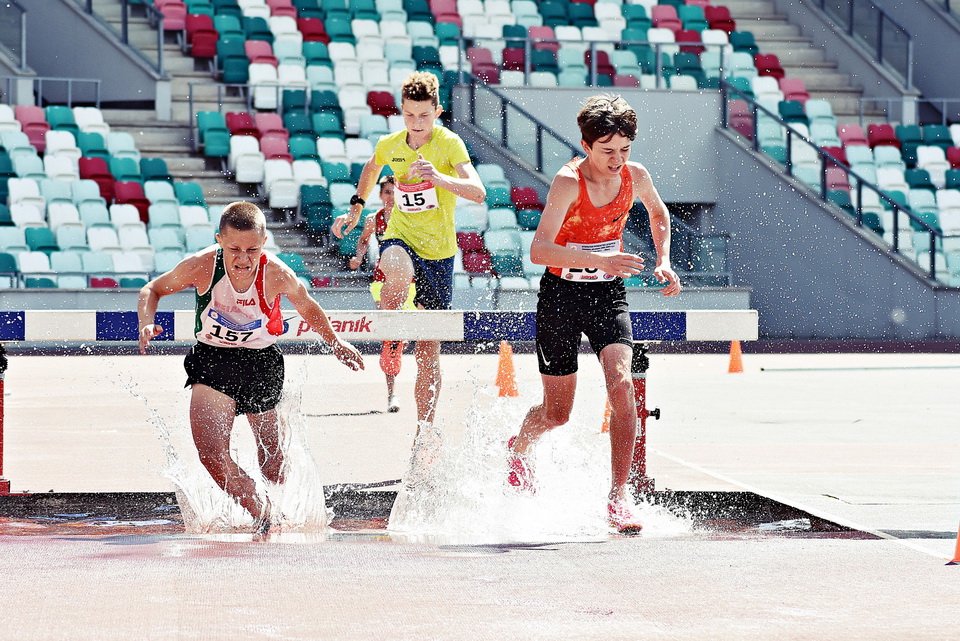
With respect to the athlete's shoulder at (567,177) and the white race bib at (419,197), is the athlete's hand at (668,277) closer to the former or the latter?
the athlete's shoulder at (567,177)

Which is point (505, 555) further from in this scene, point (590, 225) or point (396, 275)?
point (396, 275)

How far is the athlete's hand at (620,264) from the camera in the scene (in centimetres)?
596

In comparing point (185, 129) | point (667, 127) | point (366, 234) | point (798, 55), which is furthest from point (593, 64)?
point (366, 234)

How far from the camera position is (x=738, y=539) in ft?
19.0

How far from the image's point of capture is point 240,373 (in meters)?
6.14

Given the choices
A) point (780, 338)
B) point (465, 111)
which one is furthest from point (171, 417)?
point (780, 338)

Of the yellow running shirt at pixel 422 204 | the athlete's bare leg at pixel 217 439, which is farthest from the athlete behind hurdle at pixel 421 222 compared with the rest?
the athlete's bare leg at pixel 217 439

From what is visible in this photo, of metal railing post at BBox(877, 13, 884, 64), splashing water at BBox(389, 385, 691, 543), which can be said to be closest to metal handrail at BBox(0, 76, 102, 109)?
metal railing post at BBox(877, 13, 884, 64)

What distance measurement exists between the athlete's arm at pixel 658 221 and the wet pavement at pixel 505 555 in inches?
41.1

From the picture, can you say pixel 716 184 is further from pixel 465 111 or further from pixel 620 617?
pixel 620 617

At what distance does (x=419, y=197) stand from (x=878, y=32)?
72.9ft

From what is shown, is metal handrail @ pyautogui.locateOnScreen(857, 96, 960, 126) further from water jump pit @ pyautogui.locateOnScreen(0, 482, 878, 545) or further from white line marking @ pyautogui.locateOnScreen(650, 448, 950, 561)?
water jump pit @ pyautogui.locateOnScreen(0, 482, 878, 545)

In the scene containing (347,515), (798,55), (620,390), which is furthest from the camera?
(798,55)

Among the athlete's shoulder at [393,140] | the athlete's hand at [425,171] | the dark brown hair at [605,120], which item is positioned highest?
the dark brown hair at [605,120]
